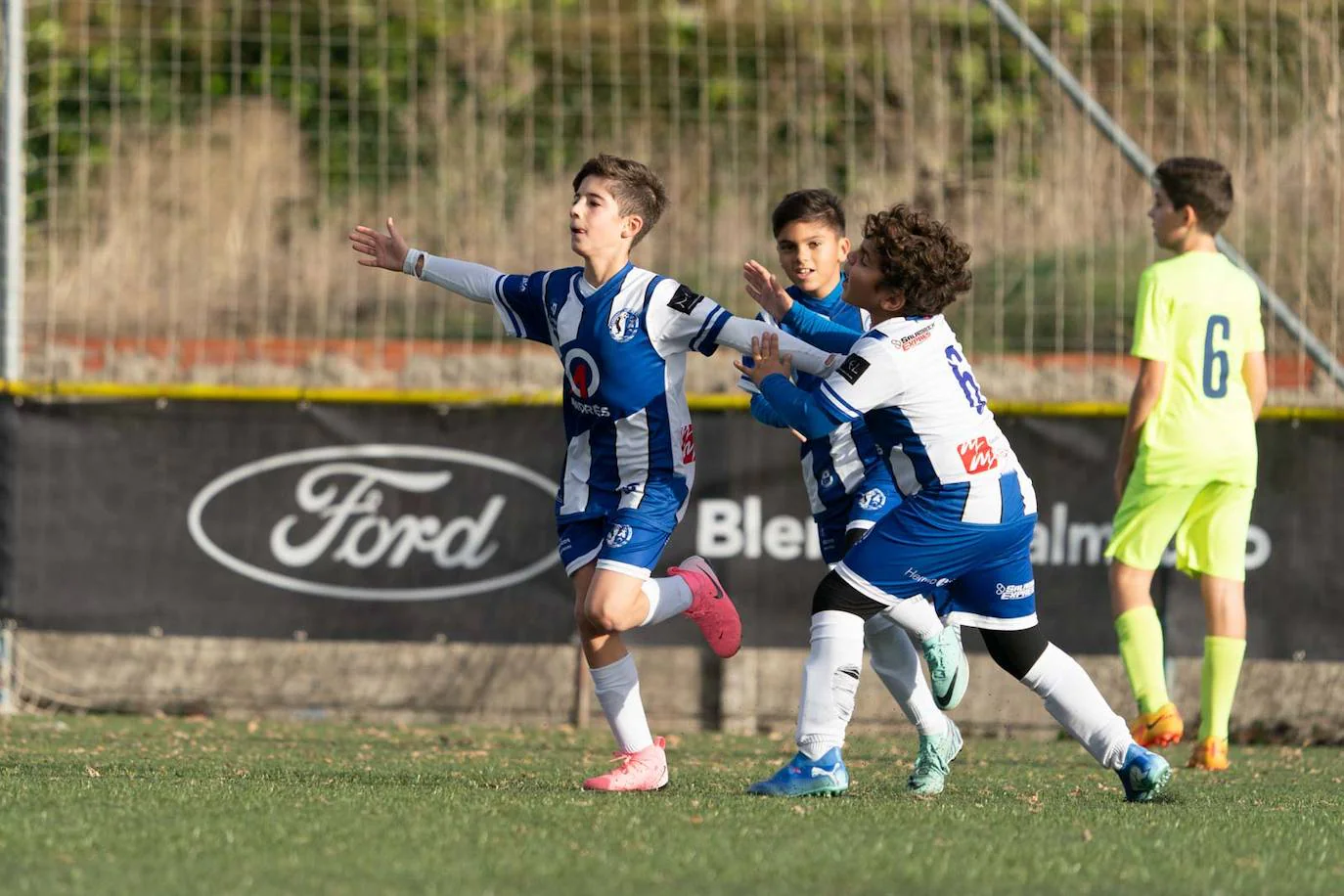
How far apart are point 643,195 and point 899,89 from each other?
4552mm

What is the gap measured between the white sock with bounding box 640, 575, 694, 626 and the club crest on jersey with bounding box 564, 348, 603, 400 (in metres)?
0.61

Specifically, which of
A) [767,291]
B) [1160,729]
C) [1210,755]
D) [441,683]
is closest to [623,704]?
[767,291]

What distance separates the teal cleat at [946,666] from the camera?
5727mm

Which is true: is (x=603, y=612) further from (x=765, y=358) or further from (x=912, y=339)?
(x=912, y=339)

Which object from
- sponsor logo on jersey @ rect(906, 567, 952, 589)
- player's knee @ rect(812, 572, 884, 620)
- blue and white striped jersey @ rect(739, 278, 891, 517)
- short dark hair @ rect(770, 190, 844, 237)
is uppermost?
short dark hair @ rect(770, 190, 844, 237)

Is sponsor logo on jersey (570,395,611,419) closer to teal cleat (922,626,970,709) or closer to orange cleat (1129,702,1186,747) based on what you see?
teal cleat (922,626,970,709)

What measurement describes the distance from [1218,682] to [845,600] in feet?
8.28

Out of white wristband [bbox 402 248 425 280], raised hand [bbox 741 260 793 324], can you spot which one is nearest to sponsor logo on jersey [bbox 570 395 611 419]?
raised hand [bbox 741 260 793 324]

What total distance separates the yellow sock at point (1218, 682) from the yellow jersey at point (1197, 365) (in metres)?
0.64

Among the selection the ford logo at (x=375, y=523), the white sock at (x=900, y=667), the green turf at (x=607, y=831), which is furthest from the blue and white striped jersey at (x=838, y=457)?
the ford logo at (x=375, y=523)

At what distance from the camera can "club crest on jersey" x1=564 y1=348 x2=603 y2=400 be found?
18.1 ft

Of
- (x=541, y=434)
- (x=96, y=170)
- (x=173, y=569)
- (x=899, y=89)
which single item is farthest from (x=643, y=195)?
(x=96, y=170)

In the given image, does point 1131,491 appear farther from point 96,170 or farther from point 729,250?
point 96,170

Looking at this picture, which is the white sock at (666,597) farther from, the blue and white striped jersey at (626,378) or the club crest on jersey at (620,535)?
the blue and white striped jersey at (626,378)
